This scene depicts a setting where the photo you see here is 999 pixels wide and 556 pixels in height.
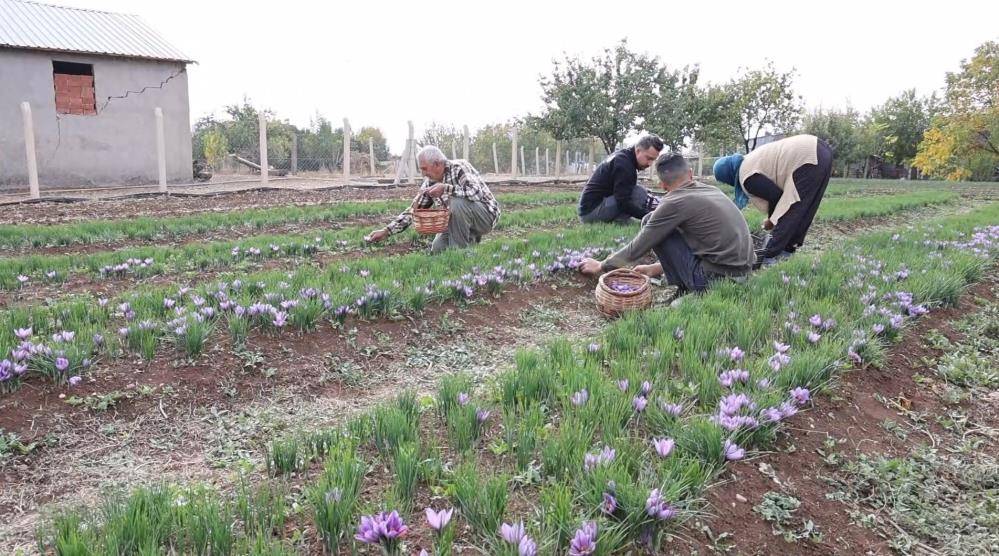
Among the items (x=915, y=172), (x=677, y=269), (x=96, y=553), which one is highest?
(x=915, y=172)

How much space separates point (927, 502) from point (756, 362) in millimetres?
901

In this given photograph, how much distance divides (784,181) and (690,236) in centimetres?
203

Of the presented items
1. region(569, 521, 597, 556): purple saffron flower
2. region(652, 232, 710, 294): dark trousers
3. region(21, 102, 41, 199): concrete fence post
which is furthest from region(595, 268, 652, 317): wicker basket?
region(21, 102, 41, 199): concrete fence post

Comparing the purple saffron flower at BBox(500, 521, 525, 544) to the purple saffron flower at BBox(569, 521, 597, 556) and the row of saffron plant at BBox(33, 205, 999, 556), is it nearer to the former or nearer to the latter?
the row of saffron plant at BBox(33, 205, 999, 556)

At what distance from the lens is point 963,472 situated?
232cm

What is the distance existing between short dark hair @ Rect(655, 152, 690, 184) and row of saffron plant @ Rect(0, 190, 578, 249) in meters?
6.20

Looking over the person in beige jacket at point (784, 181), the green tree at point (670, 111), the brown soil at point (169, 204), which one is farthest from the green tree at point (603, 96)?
the person in beige jacket at point (784, 181)

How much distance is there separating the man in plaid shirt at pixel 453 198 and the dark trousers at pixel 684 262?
224 cm

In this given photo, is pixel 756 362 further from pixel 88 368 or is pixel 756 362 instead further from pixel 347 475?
pixel 88 368

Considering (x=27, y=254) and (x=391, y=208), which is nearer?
(x=27, y=254)

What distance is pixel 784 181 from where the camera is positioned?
19.7 feet

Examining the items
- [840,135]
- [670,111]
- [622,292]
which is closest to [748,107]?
[670,111]

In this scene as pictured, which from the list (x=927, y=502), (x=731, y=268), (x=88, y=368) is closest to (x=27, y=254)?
(x=88, y=368)

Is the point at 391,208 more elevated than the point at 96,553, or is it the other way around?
the point at 391,208
